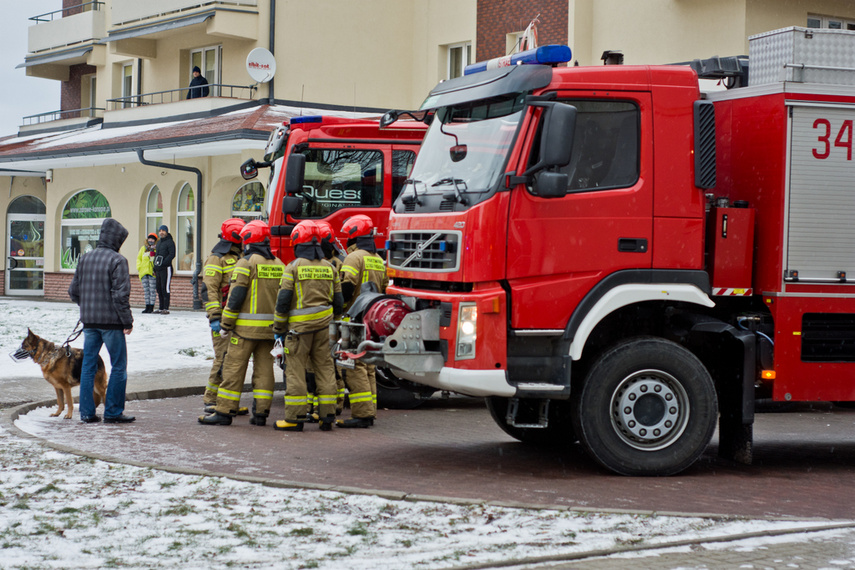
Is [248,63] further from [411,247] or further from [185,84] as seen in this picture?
[411,247]

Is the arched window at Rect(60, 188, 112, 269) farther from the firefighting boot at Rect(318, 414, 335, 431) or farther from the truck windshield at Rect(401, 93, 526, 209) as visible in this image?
the truck windshield at Rect(401, 93, 526, 209)

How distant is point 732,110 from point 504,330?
260cm

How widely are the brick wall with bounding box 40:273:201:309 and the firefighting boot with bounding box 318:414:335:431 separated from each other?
17.5m

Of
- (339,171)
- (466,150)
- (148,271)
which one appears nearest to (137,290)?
(148,271)

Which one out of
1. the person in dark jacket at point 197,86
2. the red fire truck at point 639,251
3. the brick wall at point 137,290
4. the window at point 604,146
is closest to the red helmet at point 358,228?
the red fire truck at point 639,251

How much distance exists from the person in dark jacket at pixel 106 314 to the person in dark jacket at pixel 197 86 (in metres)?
17.2

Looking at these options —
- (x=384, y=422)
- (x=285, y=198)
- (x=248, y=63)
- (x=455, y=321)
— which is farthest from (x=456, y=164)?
(x=248, y=63)

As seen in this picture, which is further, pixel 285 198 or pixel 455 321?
pixel 285 198

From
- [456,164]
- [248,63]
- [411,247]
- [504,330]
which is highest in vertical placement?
[248,63]

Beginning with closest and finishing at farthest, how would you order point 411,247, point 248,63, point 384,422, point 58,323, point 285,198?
point 411,247 → point 384,422 → point 285,198 → point 58,323 → point 248,63

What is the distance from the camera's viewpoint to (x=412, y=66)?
29031 mm

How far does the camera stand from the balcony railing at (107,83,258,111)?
27.8 meters

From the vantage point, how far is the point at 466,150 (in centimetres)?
847

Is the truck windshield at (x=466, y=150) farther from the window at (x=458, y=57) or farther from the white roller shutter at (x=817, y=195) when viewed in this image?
the window at (x=458, y=57)
